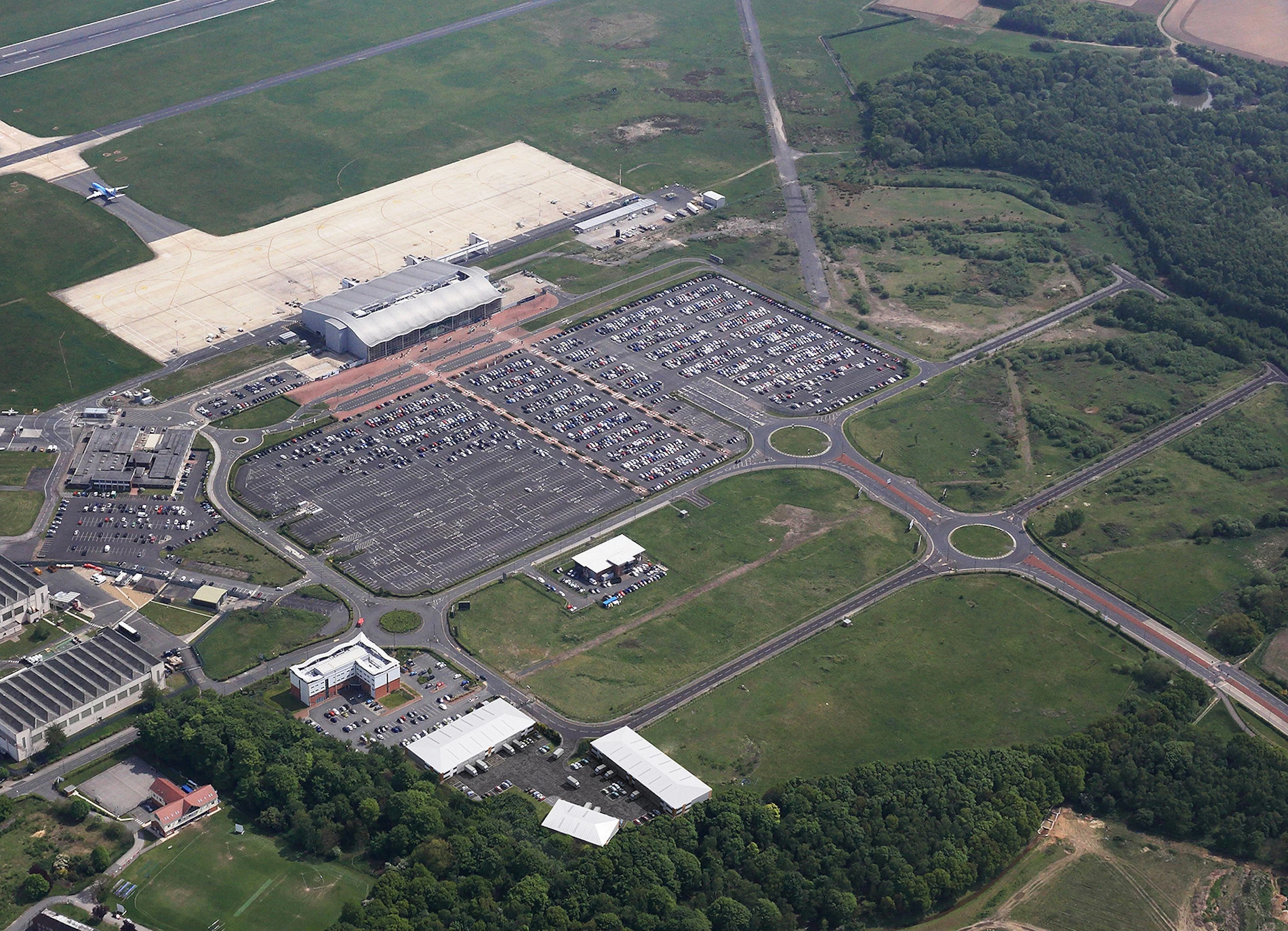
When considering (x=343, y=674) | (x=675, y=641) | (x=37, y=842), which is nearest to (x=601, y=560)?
(x=675, y=641)

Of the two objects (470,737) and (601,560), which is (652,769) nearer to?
(470,737)

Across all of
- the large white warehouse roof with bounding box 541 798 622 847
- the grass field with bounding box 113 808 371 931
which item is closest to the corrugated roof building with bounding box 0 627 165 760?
the grass field with bounding box 113 808 371 931

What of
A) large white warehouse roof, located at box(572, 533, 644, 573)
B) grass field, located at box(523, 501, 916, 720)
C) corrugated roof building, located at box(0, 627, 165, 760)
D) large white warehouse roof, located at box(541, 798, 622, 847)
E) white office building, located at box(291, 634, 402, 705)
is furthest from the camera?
large white warehouse roof, located at box(572, 533, 644, 573)

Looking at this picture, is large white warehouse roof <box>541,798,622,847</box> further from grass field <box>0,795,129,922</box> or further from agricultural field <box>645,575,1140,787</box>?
grass field <box>0,795,129,922</box>

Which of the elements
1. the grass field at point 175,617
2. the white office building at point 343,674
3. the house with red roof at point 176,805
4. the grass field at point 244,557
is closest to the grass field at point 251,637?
the grass field at point 175,617

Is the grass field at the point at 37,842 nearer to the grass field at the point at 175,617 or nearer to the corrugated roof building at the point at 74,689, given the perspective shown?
the corrugated roof building at the point at 74,689
